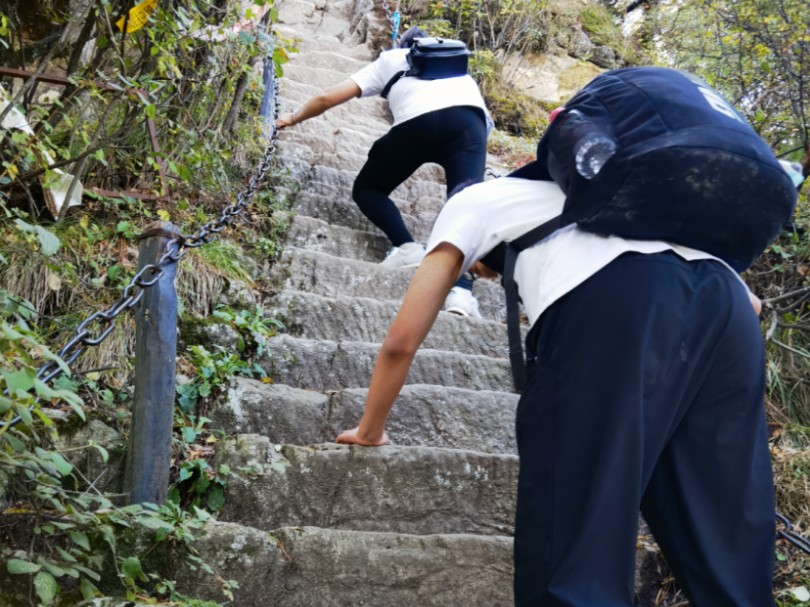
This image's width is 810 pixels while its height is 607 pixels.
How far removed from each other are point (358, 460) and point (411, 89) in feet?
8.03

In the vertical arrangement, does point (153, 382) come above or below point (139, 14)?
below

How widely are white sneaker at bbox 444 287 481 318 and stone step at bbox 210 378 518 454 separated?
87 centimetres

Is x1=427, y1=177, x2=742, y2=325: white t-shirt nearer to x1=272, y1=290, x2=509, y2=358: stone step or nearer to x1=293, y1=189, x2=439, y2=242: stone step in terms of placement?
x1=272, y1=290, x2=509, y2=358: stone step

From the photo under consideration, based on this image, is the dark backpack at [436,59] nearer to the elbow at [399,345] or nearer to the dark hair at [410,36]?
the dark hair at [410,36]

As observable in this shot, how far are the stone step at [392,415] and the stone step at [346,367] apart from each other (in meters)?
0.21

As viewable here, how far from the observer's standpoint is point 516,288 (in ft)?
6.24

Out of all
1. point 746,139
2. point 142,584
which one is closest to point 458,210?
point 746,139

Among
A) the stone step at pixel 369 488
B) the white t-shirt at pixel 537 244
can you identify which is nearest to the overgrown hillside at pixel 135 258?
the stone step at pixel 369 488

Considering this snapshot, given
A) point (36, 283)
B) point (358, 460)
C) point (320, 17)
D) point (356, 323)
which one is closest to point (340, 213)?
point (356, 323)

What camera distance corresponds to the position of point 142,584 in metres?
2.20

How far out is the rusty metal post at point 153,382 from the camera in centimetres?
231

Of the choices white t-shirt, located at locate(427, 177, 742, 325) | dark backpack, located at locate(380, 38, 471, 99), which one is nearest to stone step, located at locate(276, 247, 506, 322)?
dark backpack, located at locate(380, 38, 471, 99)

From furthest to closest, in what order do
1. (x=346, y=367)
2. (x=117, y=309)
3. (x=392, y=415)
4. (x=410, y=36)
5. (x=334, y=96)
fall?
(x=410, y=36)
(x=334, y=96)
(x=346, y=367)
(x=392, y=415)
(x=117, y=309)

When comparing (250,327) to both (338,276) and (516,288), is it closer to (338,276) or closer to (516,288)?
(338,276)
